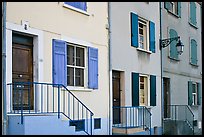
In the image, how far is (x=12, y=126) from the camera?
27.1 ft

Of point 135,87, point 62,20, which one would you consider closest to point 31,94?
point 62,20

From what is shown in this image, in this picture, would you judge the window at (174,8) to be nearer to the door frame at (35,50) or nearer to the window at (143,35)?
the window at (143,35)

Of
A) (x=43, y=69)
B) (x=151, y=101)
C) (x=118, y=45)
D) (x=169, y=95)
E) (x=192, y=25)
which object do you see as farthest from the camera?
(x=192, y=25)

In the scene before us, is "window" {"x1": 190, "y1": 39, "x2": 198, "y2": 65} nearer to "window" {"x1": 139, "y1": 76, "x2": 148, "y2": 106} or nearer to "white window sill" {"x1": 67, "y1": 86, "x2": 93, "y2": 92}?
"window" {"x1": 139, "y1": 76, "x2": 148, "y2": 106}

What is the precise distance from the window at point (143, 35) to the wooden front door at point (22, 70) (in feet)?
22.5

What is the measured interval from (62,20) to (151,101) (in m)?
6.57

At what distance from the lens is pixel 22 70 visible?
9469mm

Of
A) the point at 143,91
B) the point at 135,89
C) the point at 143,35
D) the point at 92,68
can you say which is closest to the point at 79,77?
the point at 92,68

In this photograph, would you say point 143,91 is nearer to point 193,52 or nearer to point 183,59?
Result: point 183,59

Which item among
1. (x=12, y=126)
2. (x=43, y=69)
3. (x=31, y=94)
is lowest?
(x=12, y=126)

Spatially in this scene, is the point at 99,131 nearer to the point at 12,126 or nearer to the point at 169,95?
the point at 12,126

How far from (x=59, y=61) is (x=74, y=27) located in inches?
56.8

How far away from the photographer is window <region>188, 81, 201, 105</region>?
20.8 m

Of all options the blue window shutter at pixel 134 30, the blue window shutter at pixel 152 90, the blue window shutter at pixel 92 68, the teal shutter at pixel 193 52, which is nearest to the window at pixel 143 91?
the blue window shutter at pixel 152 90
